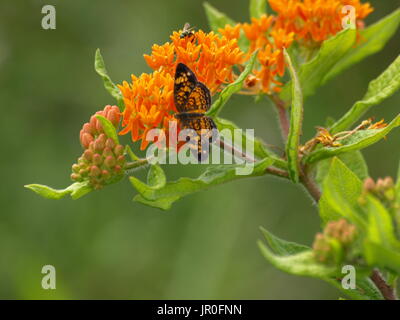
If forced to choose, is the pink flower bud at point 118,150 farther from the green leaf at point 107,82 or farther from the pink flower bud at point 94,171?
the green leaf at point 107,82

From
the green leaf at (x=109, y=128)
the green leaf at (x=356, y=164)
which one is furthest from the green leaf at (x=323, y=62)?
the green leaf at (x=109, y=128)

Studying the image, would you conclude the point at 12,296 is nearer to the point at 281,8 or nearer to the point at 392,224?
the point at 281,8

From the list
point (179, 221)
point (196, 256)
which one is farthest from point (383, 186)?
point (179, 221)

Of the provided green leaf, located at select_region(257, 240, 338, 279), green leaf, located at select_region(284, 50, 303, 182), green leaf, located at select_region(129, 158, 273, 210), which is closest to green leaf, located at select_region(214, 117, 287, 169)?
green leaf, located at select_region(284, 50, 303, 182)

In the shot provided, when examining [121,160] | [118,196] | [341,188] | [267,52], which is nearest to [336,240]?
[341,188]

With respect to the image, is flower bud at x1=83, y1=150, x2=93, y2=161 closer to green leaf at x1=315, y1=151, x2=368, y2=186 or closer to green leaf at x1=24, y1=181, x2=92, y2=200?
green leaf at x1=24, y1=181, x2=92, y2=200

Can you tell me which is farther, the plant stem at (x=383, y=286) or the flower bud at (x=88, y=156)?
the flower bud at (x=88, y=156)

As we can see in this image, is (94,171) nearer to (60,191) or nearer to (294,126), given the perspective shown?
(60,191)
